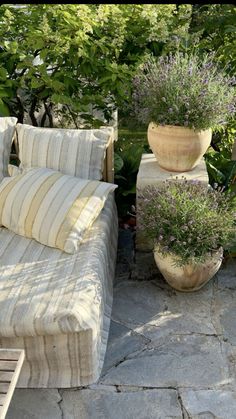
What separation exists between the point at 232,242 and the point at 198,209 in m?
0.43

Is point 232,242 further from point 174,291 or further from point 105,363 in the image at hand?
point 105,363

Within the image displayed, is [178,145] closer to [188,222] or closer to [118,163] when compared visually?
[188,222]

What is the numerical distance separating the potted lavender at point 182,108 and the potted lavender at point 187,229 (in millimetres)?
233

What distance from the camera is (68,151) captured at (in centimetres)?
281

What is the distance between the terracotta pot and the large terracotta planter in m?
0.59

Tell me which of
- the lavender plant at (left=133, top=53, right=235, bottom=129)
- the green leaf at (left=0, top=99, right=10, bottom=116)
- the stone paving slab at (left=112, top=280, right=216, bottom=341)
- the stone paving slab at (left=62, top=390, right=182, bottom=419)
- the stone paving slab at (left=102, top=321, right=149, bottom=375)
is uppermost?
the lavender plant at (left=133, top=53, right=235, bottom=129)

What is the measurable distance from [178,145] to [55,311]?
1289 mm

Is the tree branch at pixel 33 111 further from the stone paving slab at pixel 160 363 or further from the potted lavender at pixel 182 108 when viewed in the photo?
the stone paving slab at pixel 160 363

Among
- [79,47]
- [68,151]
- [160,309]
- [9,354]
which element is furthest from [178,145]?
[9,354]

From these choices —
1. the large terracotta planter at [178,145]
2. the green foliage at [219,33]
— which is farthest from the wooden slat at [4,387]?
the green foliage at [219,33]

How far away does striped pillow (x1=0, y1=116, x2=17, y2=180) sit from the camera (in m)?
2.93

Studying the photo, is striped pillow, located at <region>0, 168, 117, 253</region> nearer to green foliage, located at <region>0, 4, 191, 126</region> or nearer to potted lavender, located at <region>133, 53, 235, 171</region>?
potted lavender, located at <region>133, 53, 235, 171</region>

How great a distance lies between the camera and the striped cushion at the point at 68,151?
9.24 feet

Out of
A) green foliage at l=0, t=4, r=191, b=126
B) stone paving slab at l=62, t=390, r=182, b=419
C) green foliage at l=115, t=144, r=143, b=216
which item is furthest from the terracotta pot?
green foliage at l=0, t=4, r=191, b=126
